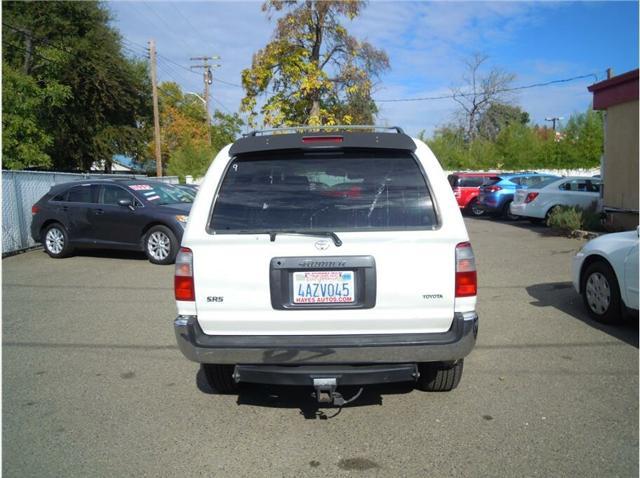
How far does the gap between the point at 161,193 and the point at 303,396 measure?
314 inches

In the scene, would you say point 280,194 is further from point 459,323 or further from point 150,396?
point 150,396

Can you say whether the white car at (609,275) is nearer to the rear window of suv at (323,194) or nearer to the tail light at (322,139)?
the rear window of suv at (323,194)

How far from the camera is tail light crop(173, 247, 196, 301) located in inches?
132

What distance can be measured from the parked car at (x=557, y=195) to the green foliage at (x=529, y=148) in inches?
536

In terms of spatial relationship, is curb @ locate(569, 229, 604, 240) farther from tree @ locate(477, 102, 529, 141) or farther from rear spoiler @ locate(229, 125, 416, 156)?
tree @ locate(477, 102, 529, 141)

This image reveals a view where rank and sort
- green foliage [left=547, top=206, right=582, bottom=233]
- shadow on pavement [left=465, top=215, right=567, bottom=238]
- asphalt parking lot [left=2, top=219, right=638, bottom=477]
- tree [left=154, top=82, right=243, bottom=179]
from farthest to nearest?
tree [left=154, top=82, right=243, bottom=179] → shadow on pavement [left=465, top=215, right=567, bottom=238] → green foliage [left=547, top=206, right=582, bottom=233] → asphalt parking lot [left=2, top=219, right=638, bottom=477]

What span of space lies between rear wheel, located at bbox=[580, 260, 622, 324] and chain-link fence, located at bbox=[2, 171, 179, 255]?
11.2 meters

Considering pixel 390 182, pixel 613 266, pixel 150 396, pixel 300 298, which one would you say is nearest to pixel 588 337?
pixel 613 266

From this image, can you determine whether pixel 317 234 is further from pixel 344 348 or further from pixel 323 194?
pixel 344 348

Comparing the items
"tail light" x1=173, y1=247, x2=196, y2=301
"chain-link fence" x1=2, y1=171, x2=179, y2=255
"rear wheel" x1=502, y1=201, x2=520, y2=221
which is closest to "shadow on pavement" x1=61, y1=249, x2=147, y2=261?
"chain-link fence" x1=2, y1=171, x2=179, y2=255

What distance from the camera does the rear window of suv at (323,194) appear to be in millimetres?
3383

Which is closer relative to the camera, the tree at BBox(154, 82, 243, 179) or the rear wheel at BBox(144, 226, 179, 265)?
the rear wheel at BBox(144, 226, 179, 265)

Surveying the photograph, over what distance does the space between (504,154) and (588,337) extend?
29.7 meters

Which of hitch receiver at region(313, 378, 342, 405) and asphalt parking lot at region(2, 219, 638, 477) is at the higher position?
hitch receiver at region(313, 378, 342, 405)
